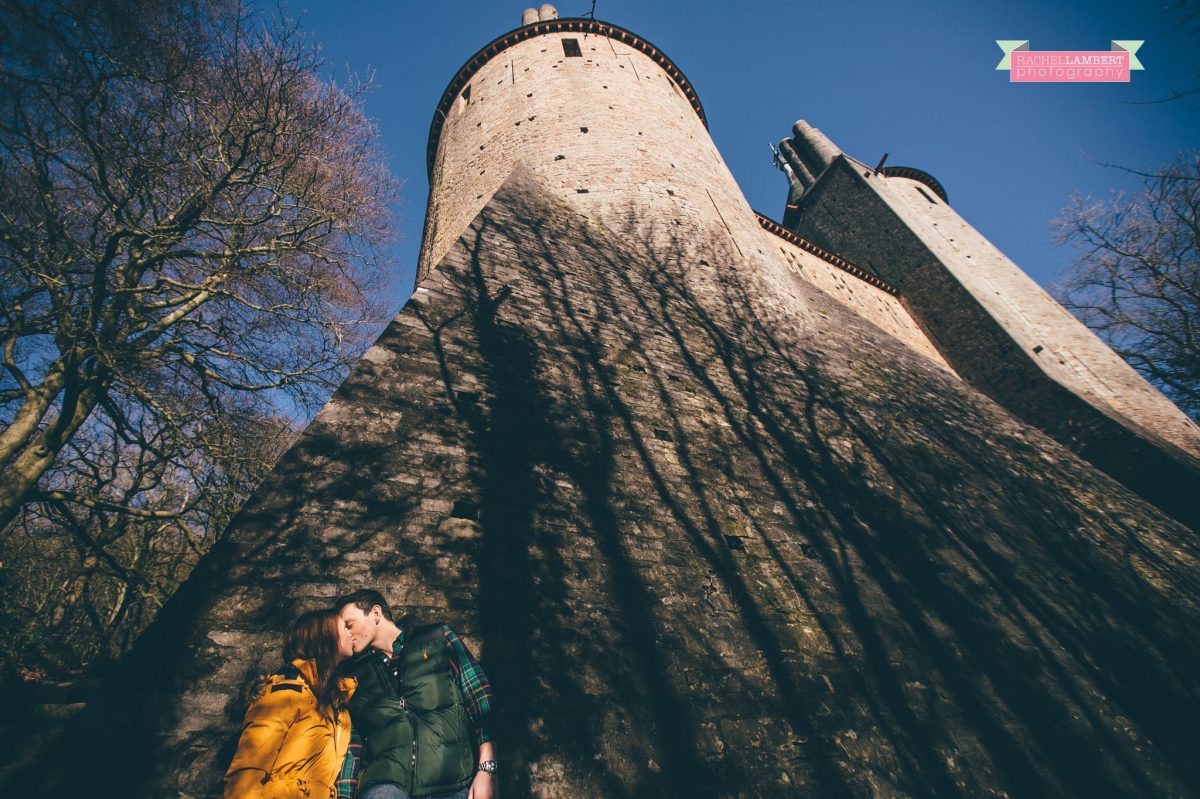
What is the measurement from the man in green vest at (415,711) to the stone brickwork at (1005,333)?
34.5 ft

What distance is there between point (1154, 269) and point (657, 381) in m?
13.5

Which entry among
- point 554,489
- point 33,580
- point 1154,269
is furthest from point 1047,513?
point 33,580

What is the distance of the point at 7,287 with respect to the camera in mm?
4668

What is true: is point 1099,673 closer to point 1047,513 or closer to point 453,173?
point 1047,513

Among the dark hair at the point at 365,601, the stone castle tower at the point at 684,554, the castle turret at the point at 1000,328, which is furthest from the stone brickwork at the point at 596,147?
the castle turret at the point at 1000,328

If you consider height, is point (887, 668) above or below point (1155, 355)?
below

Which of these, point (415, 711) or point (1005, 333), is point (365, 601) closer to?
point (415, 711)

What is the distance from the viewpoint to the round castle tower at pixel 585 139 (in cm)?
699

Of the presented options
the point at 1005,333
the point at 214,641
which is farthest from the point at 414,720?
the point at 1005,333

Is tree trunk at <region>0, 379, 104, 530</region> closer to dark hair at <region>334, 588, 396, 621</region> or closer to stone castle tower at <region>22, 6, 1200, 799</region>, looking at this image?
stone castle tower at <region>22, 6, 1200, 799</region>

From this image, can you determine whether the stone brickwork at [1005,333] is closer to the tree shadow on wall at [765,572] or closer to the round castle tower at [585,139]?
the tree shadow on wall at [765,572]

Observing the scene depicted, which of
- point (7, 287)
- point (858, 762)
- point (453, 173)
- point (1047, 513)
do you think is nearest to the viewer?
point (858, 762)

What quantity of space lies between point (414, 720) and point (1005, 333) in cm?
1446

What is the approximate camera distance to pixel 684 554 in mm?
2887
